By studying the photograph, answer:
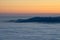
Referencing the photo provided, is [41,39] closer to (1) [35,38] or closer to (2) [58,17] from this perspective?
(1) [35,38]

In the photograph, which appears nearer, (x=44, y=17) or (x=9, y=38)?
(x=9, y=38)

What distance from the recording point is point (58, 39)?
6.17 metres

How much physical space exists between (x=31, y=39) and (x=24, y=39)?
221 millimetres

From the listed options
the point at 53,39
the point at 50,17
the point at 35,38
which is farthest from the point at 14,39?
the point at 50,17

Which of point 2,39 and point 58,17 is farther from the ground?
point 58,17

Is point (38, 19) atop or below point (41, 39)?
atop

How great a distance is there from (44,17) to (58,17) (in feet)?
3.95

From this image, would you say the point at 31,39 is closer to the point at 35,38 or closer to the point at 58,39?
the point at 35,38

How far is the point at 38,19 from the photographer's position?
16219mm

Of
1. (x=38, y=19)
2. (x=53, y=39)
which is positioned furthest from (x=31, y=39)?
(x=38, y=19)

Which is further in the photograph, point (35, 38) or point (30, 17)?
point (30, 17)

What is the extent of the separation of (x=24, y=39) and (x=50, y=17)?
1122 cm

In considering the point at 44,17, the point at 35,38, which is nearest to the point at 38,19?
the point at 44,17

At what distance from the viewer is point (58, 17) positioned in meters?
16.3
